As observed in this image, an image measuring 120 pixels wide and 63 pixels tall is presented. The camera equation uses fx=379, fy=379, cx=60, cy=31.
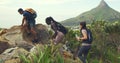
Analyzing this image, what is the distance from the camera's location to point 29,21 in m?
15.3

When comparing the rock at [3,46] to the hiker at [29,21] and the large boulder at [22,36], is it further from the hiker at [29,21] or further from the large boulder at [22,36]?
the hiker at [29,21]

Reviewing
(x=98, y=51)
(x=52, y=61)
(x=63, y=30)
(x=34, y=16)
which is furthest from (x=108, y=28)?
(x=52, y=61)

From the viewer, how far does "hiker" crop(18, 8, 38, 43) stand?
589 inches

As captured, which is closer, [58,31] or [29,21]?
[58,31]

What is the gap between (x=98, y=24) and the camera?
2333 centimetres

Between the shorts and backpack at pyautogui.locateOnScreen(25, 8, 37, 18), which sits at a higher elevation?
backpack at pyautogui.locateOnScreen(25, 8, 37, 18)

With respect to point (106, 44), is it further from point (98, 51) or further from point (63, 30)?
point (63, 30)

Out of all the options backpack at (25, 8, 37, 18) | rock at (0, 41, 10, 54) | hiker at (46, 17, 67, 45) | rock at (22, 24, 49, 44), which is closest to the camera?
hiker at (46, 17, 67, 45)

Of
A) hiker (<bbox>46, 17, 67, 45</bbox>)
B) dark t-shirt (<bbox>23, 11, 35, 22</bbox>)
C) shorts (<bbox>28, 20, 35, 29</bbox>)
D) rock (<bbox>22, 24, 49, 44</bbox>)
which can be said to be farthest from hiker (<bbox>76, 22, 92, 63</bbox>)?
rock (<bbox>22, 24, 49, 44</bbox>)

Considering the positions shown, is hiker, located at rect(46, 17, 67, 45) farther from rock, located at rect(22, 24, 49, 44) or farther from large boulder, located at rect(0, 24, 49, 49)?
rock, located at rect(22, 24, 49, 44)

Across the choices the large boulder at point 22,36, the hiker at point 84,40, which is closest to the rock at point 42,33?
the large boulder at point 22,36

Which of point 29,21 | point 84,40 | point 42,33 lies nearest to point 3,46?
point 29,21

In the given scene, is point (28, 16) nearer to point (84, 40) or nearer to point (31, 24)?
point (31, 24)

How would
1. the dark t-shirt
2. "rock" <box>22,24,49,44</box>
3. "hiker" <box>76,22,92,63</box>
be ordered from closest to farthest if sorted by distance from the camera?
1. "hiker" <box>76,22,92,63</box>
2. the dark t-shirt
3. "rock" <box>22,24,49,44</box>
